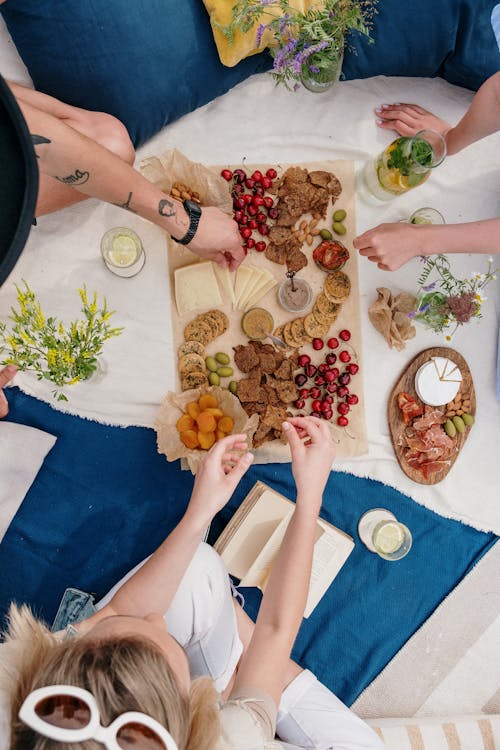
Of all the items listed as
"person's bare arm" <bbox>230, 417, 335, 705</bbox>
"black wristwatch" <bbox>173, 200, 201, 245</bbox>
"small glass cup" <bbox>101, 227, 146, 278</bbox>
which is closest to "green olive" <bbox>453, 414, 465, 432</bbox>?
"person's bare arm" <bbox>230, 417, 335, 705</bbox>

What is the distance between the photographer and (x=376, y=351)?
1.77 metres

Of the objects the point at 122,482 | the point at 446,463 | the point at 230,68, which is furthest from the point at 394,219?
the point at 122,482

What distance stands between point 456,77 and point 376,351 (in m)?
0.84

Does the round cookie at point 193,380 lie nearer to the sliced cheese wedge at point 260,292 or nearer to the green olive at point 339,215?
the sliced cheese wedge at point 260,292

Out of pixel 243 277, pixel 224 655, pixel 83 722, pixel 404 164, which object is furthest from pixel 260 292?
pixel 83 722

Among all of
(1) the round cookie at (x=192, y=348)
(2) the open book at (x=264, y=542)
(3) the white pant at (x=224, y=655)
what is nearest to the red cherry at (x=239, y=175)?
(1) the round cookie at (x=192, y=348)

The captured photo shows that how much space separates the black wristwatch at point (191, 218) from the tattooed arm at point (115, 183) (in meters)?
0.01

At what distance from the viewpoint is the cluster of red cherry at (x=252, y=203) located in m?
1.68

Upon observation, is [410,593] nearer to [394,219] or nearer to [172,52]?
[394,219]

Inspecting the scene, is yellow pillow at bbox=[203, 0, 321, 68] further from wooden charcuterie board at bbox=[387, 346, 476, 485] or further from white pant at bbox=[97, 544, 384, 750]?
white pant at bbox=[97, 544, 384, 750]

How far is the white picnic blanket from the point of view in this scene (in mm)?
1713

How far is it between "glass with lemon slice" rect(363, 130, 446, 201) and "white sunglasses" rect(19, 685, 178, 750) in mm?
1418

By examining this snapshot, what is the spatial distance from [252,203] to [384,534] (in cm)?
108

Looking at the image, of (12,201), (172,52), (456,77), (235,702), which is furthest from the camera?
(456,77)
